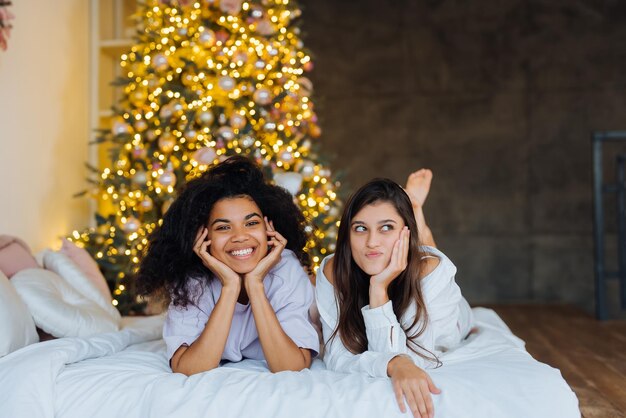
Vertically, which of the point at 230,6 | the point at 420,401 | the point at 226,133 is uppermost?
the point at 230,6

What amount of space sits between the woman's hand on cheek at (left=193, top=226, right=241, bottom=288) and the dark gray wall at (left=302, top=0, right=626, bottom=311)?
472cm

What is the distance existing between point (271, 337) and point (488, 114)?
514 centimetres

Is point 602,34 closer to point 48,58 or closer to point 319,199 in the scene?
point 319,199

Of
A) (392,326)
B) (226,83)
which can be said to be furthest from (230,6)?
(392,326)

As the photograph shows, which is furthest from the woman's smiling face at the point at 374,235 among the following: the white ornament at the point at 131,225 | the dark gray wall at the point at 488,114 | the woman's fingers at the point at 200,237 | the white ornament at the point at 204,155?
the dark gray wall at the point at 488,114

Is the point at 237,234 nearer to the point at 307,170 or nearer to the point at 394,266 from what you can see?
the point at 394,266

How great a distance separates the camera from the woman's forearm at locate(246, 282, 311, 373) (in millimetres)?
1965

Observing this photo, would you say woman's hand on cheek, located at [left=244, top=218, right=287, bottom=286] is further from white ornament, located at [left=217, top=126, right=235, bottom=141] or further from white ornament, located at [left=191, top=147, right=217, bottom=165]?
white ornament, located at [left=217, top=126, right=235, bottom=141]

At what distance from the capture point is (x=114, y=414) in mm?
1766

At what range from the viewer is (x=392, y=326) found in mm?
1876

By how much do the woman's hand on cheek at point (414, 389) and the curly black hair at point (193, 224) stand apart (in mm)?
726

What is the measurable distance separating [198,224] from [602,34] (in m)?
5.52

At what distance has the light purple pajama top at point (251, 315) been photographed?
2.06m

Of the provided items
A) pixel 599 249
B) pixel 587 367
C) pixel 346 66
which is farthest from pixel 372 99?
pixel 587 367
